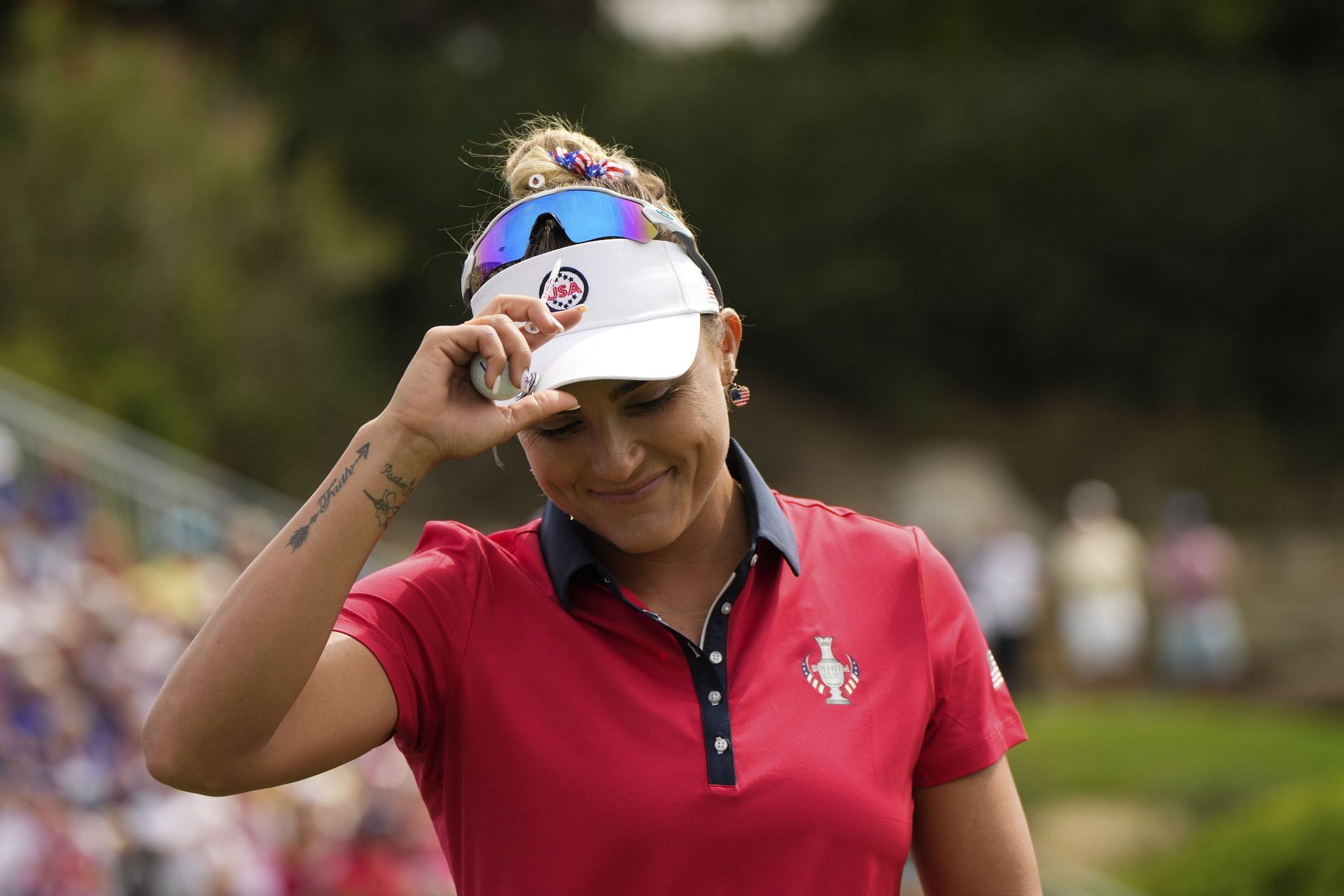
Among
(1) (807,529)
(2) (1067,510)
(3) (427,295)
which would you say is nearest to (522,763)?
(1) (807,529)

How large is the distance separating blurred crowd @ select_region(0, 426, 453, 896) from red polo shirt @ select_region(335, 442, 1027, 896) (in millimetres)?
4204

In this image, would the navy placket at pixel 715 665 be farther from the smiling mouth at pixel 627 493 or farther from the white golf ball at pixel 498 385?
the white golf ball at pixel 498 385

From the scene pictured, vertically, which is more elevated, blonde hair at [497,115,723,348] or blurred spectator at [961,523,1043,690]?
blonde hair at [497,115,723,348]

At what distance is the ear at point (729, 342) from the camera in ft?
8.18

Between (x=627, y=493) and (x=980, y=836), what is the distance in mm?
710

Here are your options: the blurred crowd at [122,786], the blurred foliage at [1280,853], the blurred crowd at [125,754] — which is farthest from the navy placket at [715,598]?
the blurred crowd at [125,754]

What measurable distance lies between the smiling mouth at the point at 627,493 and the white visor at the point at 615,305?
0.17 metres

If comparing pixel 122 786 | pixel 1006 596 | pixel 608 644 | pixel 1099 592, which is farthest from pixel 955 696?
pixel 1006 596

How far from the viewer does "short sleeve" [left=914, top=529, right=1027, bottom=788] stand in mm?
2348

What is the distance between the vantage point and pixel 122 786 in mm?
6938

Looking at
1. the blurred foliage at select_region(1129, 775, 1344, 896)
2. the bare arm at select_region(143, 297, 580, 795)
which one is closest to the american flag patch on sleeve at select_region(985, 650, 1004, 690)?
the bare arm at select_region(143, 297, 580, 795)

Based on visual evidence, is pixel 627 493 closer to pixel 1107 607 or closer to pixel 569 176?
pixel 569 176

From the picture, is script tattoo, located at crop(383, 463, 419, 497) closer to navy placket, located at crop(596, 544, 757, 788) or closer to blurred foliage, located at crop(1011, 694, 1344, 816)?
navy placket, located at crop(596, 544, 757, 788)

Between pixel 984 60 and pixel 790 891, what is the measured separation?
23.9 metres
